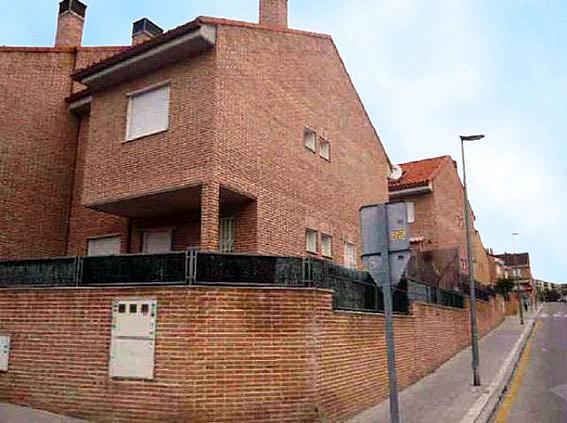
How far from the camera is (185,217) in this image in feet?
44.2

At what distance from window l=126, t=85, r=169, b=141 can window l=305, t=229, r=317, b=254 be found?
470 centimetres

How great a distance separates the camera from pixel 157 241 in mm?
13930

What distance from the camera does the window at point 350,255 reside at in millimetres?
16094

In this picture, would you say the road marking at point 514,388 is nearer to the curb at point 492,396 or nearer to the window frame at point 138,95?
the curb at point 492,396

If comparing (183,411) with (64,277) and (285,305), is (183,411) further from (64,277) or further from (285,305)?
(64,277)

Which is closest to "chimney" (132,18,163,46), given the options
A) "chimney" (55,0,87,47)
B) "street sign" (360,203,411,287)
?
"chimney" (55,0,87,47)

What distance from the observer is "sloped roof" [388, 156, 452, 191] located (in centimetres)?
2623

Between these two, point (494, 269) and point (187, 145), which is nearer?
point (187, 145)

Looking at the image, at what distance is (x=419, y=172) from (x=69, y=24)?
59.1 feet

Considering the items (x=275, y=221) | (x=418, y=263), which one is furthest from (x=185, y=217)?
(x=418, y=263)

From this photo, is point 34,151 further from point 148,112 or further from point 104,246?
point 148,112

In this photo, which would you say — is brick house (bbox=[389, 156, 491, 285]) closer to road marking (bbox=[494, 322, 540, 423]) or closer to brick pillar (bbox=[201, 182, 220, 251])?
road marking (bbox=[494, 322, 540, 423])

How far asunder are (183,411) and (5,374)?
3710 mm

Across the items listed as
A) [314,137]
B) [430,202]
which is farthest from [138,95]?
[430,202]
